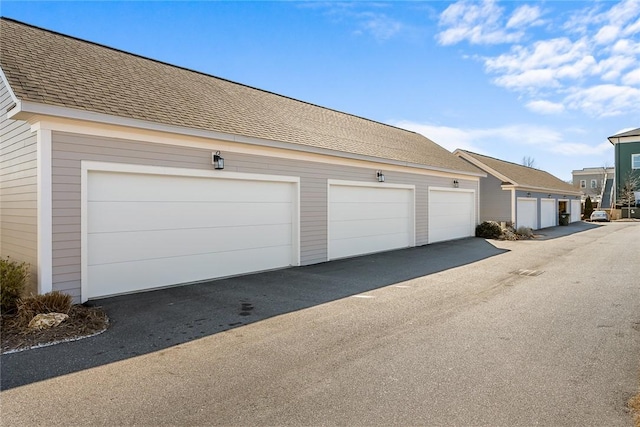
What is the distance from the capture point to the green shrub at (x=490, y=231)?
691 inches

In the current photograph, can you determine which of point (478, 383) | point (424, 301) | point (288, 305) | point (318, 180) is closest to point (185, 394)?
point (478, 383)

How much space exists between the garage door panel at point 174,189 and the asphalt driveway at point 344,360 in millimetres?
1865

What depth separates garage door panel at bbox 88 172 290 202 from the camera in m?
6.62

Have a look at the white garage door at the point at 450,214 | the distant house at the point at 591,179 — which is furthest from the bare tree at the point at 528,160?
the white garage door at the point at 450,214

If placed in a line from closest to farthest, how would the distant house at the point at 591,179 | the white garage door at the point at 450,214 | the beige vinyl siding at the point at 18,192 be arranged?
the beige vinyl siding at the point at 18,192 < the white garage door at the point at 450,214 < the distant house at the point at 591,179

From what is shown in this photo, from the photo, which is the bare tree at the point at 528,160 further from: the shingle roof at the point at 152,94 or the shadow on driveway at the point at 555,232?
the shingle roof at the point at 152,94

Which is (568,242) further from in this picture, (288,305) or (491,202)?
(288,305)

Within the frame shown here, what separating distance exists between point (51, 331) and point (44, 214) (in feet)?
6.62

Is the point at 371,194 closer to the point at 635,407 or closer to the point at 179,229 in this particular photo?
the point at 179,229

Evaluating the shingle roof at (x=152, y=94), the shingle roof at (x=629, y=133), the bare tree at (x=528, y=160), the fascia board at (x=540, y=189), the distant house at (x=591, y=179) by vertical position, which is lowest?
the fascia board at (x=540, y=189)

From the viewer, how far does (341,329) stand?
5055 millimetres

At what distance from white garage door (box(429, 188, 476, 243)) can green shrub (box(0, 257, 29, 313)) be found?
12.9 metres

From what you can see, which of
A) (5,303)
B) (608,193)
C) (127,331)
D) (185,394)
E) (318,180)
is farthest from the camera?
(608,193)

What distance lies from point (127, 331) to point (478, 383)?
14.2 feet
